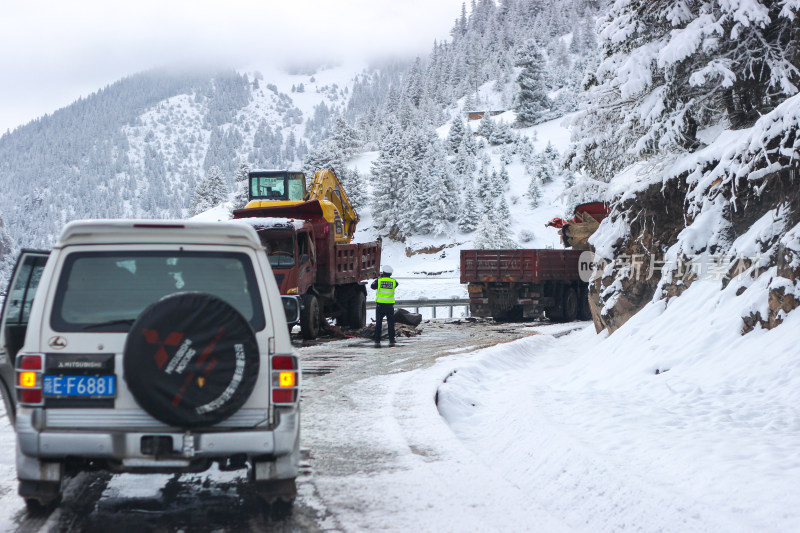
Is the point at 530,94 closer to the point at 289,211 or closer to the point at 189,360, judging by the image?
the point at 289,211

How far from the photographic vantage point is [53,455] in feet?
15.5

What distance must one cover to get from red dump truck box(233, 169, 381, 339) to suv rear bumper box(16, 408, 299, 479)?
41.6 feet

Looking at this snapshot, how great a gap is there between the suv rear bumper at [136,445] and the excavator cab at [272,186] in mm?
17848

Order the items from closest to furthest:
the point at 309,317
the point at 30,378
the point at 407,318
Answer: the point at 30,378 → the point at 309,317 → the point at 407,318

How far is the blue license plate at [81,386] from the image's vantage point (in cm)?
472

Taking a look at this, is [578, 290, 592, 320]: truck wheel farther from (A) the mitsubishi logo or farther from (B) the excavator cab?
(A) the mitsubishi logo

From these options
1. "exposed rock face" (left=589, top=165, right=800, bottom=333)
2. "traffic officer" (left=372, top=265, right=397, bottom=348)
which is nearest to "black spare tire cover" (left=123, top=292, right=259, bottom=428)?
"exposed rock face" (left=589, top=165, right=800, bottom=333)

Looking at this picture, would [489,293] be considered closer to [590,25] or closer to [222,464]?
[222,464]

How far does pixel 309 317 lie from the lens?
19.4 metres

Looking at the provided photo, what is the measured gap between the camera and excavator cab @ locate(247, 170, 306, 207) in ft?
73.4

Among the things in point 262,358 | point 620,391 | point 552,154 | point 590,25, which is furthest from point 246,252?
A: point 590,25

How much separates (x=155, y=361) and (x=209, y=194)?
11929cm

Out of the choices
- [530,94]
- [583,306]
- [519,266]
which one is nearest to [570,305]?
[583,306]

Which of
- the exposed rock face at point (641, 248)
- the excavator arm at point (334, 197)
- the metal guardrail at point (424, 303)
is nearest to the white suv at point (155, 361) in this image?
the exposed rock face at point (641, 248)
